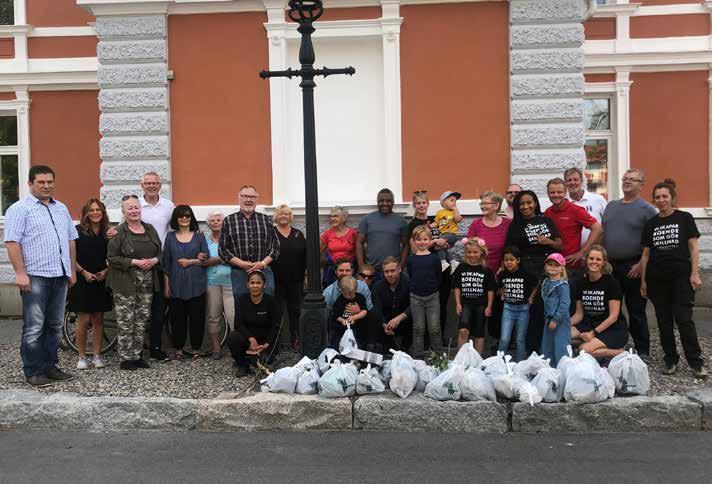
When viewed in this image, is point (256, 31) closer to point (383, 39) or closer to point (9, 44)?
point (383, 39)

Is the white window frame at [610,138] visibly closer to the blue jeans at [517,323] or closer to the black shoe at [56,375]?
the blue jeans at [517,323]

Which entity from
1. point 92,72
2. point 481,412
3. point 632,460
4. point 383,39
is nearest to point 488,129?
point 383,39

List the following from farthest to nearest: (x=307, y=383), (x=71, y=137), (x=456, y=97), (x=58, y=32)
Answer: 1. (x=71, y=137)
2. (x=58, y=32)
3. (x=456, y=97)
4. (x=307, y=383)

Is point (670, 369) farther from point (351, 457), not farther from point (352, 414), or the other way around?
point (351, 457)

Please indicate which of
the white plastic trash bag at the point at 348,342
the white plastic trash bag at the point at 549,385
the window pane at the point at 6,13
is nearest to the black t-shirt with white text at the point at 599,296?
the white plastic trash bag at the point at 549,385

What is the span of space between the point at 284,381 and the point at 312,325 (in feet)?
2.80

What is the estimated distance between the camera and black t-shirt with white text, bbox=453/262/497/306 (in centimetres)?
757

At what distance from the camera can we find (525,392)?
6039 millimetres

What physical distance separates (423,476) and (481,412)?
123cm

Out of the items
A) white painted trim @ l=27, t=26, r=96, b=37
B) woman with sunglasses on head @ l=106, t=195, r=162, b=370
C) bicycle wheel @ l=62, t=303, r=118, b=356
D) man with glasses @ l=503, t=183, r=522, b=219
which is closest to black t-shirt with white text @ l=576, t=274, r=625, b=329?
man with glasses @ l=503, t=183, r=522, b=219

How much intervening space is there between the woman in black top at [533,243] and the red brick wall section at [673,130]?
640cm

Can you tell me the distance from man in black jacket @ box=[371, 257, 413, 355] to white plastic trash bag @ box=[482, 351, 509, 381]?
1610mm

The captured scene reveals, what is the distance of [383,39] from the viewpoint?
9938mm

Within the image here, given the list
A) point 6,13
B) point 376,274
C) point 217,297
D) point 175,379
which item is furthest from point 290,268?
point 6,13
